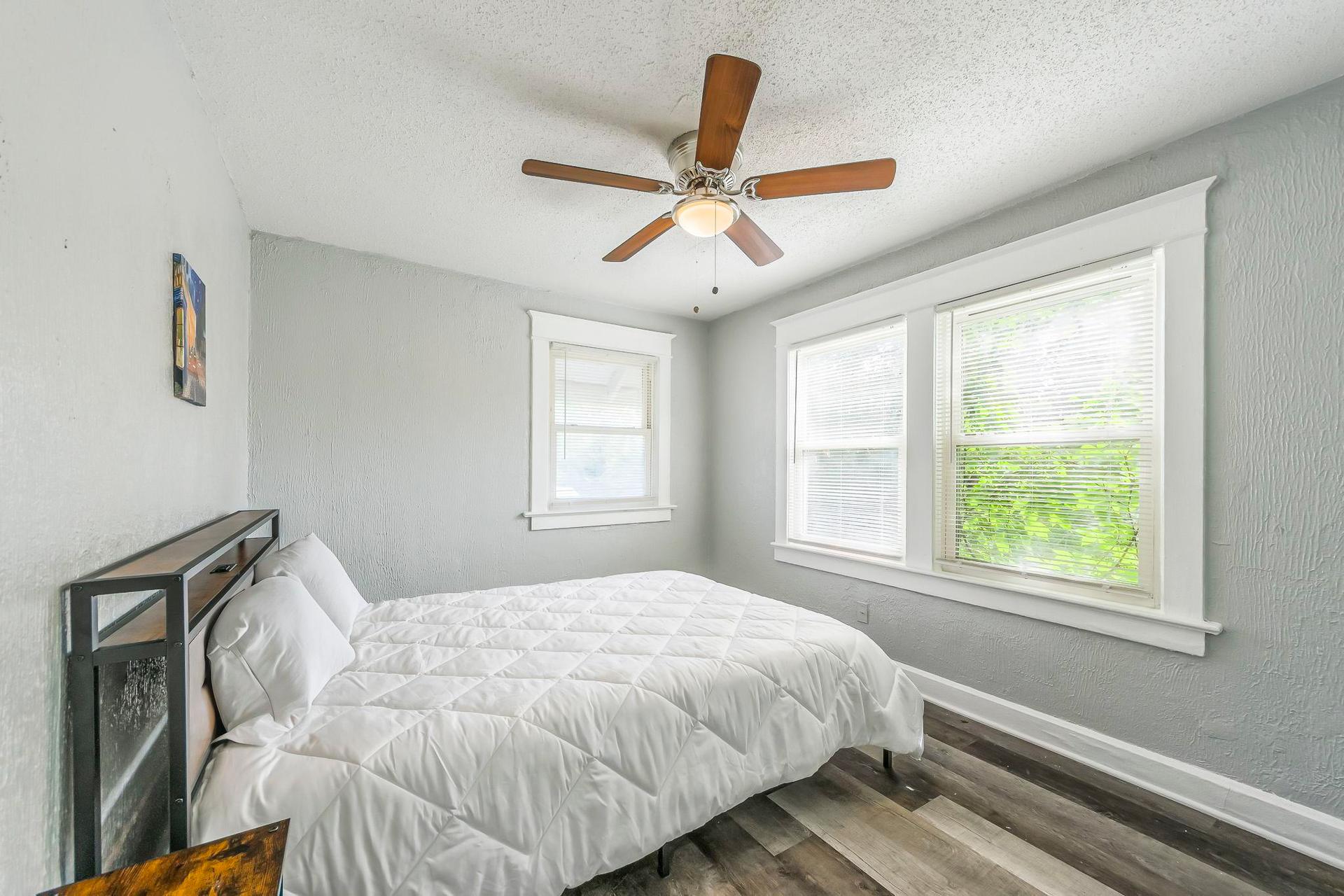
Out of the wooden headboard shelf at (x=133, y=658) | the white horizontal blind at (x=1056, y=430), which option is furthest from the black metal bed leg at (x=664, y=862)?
the white horizontal blind at (x=1056, y=430)

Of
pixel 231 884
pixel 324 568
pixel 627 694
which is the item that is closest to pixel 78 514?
pixel 231 884

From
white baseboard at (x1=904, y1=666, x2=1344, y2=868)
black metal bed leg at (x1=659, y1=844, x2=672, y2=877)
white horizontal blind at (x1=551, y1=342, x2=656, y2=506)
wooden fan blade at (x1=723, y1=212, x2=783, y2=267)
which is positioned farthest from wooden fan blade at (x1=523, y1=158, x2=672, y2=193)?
white baseboard at (x1=904, y1=666, x2=1344, y2=868)

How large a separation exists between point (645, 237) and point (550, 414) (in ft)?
5.82

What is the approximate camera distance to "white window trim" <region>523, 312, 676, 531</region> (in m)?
3.66

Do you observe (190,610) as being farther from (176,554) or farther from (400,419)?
(400,419)

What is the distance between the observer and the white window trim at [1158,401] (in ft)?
6.46

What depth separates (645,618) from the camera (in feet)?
7.39

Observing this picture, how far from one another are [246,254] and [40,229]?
2279mm

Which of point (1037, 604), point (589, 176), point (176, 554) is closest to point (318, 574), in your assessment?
point (176, 554)

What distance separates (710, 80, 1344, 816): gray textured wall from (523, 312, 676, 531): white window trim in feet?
8.58

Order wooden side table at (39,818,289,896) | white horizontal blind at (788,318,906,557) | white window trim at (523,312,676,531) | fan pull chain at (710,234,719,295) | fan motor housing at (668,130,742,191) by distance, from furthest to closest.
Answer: white window trim at (523,312,676,531) < white horizontal blind at (788,318,906,557) < fan pull chain at (710,234,719,295) < fan motor housing at (668,130,742,191) < wooden side table at (39,818,289,896)

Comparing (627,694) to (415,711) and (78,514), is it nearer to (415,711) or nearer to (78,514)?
(415,711)

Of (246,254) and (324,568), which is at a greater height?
(246,254)

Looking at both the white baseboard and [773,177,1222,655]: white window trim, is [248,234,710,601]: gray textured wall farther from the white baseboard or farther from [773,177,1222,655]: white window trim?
the white baseboard
